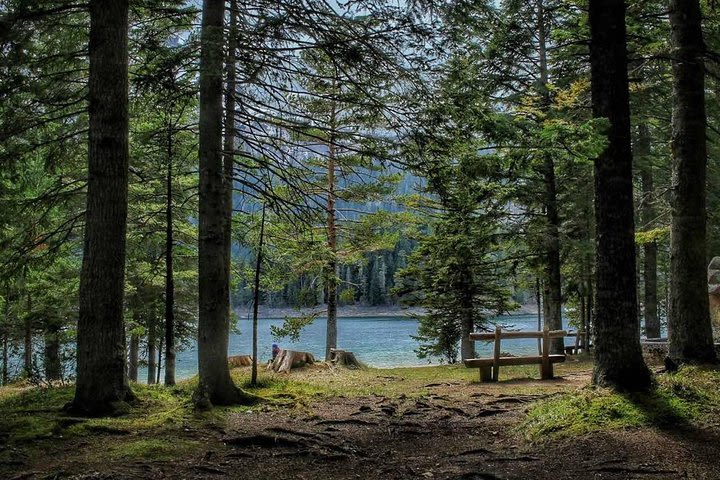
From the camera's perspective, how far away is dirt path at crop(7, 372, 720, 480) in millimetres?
4648

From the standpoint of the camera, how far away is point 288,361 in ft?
49.5

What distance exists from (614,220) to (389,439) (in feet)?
12.6

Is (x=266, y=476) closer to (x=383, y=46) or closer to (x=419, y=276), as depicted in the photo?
(x=383, y=46)

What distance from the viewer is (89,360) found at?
23.8ft

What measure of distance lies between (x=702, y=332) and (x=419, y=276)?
1140 cm

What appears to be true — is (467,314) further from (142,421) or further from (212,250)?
(142,421)

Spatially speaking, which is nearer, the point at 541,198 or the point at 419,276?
the point at 541,198

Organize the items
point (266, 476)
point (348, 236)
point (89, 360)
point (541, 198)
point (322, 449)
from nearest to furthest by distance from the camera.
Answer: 1. point (266, 476)
2. point (322, 449)
3. point (89, 360)
4. point (541, 198)
5. point (348, 236)

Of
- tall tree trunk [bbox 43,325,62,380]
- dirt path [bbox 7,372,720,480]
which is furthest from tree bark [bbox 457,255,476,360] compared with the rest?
tall tree trunk [bbox 43,325,62,380]

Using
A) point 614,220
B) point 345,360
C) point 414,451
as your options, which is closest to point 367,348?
point 345,360

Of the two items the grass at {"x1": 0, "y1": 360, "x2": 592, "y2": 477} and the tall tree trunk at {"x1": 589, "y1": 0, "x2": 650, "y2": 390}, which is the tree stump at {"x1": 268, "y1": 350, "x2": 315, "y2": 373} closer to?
the grass at {"x1": 0, "y1": 360, "x2": 592, "y2": 477}

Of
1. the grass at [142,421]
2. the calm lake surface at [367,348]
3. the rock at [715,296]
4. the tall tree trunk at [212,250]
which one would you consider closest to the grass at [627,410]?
the grass at [142,421]

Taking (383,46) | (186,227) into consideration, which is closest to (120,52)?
(383,46)

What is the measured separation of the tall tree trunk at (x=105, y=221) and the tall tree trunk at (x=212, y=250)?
1162 mm
